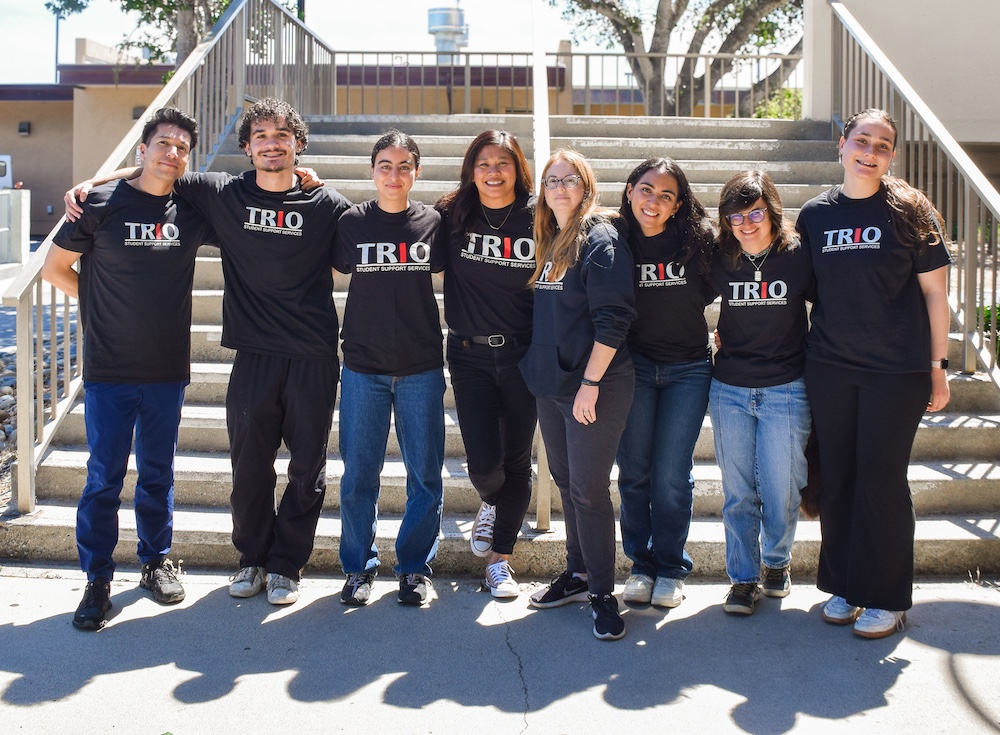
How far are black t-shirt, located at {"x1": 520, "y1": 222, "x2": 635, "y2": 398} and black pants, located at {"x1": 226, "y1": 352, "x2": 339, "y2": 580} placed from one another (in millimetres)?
905

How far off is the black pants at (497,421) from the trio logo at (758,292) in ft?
2.83

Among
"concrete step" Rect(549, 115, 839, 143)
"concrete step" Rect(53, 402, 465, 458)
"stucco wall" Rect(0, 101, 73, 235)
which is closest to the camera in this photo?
"concrete step" Rect(53, 402, 465, 458)

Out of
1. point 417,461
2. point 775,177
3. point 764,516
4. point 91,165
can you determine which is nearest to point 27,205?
point 91,165

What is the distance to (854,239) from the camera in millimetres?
3475

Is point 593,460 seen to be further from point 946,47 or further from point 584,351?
point 946,47

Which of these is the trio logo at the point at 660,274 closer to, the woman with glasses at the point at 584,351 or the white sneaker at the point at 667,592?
the woman with glasses at the point at 584,351

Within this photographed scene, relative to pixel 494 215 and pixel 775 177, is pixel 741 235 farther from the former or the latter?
pixel 775 177

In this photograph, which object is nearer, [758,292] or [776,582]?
[758,292]

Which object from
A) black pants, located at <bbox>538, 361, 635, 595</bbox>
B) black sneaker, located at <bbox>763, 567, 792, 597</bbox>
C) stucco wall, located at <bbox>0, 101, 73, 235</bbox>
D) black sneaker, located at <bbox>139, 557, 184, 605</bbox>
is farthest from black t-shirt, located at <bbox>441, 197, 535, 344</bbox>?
stucco wall, located at <bbox>0, 101, 73, 235</bbox>

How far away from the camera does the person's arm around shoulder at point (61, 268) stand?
12.5 feet

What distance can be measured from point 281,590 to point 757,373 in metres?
2.08

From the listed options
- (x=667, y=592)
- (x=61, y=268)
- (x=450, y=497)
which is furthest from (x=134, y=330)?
(x=667, y=592)

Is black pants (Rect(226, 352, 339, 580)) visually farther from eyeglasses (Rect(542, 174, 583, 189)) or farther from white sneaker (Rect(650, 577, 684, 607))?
white sneaker (Rect(650, 577, 684, 607))

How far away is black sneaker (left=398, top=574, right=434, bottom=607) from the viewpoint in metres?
3.75
